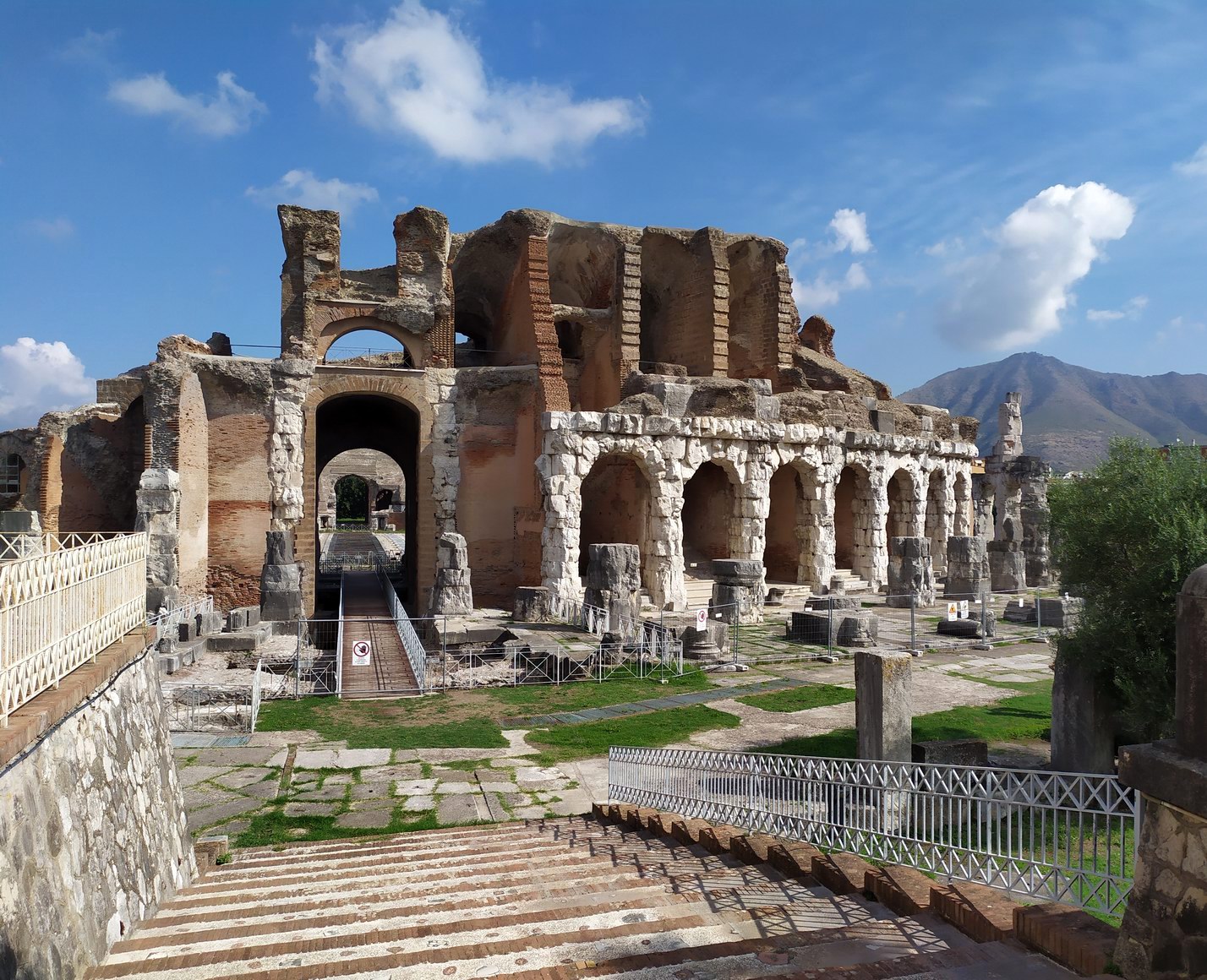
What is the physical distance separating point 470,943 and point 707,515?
21.3 meters

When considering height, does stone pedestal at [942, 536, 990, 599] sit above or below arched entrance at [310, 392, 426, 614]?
below

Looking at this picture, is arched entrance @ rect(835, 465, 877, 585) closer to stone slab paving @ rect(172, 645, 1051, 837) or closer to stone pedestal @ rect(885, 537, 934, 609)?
stone pedestal @ rect(885, 537, 934, 609)

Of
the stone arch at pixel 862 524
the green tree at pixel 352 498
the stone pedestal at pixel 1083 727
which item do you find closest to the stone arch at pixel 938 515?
the stone arch at pixel 862 524

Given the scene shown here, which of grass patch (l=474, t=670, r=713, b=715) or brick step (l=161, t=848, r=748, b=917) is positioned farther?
grass patch (l=474, t=670, r=713, b=715)

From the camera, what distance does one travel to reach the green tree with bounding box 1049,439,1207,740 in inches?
299

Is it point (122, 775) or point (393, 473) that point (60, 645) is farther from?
point (393, 473)

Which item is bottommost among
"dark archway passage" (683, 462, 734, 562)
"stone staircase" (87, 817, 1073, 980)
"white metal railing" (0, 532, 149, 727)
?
"stone staircase" (87, 817, 1073, 980)

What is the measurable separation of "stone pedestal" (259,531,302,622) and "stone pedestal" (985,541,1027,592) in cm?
1949

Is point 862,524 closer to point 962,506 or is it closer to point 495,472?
point 962,506

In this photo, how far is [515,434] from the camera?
21391 mm

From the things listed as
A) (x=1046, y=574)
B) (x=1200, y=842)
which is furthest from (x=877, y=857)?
(x=1046, y=574)

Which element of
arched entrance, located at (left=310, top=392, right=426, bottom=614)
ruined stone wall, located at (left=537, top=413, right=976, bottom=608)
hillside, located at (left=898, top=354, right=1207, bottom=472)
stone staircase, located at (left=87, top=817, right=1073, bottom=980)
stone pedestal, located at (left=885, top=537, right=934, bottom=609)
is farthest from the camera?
hillside, located at (left=898, top=354, right=1207, bottom=472)

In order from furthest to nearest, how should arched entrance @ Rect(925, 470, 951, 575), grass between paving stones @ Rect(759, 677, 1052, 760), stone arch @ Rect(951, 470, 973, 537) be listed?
1. stone arch @ Rect(951, 470, 973, 537)
2. arched entrance @ Rect(925, 470, 951, 575)
3. grass between paving stones @ Rect(759, 677, 1052, 760)

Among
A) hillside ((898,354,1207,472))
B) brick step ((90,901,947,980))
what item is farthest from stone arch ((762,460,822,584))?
hillside ((898,354,1207,472))
